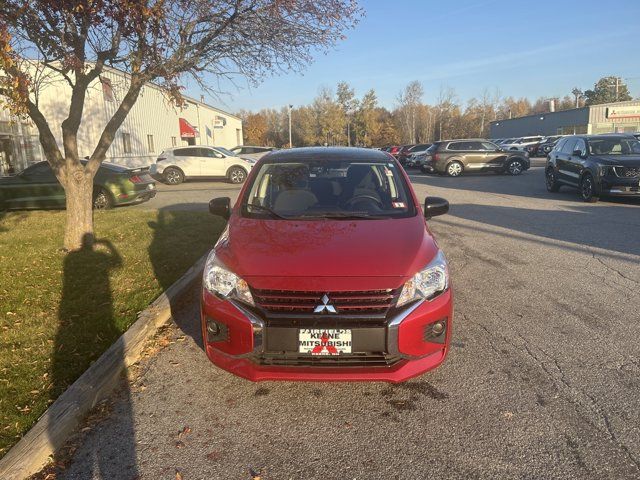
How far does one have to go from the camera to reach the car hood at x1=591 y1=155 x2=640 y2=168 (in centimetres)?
1153

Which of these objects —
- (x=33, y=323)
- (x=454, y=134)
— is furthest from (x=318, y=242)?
(x=454, y=134)

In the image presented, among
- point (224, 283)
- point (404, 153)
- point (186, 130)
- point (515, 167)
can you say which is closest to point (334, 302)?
point (224, 283)

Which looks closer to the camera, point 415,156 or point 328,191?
point 328,191

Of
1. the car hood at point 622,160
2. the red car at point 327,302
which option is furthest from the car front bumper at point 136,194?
the car hood at point 622,160

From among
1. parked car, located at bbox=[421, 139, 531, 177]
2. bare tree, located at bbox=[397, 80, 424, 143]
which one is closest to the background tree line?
bare tree, located at bbox=[397, 80, 424, 143]

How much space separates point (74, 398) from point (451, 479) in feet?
7.61

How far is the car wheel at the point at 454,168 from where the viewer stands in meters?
23.2

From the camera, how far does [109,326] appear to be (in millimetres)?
4258

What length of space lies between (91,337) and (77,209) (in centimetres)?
378

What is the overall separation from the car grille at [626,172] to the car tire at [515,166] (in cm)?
1156

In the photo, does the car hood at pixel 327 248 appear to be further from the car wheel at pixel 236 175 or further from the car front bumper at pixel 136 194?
the car wheel at pixel 236 175

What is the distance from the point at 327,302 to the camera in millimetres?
2895

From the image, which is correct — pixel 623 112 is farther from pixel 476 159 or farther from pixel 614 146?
pixel 614 146

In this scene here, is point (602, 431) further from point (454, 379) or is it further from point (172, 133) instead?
point (172, 133)
